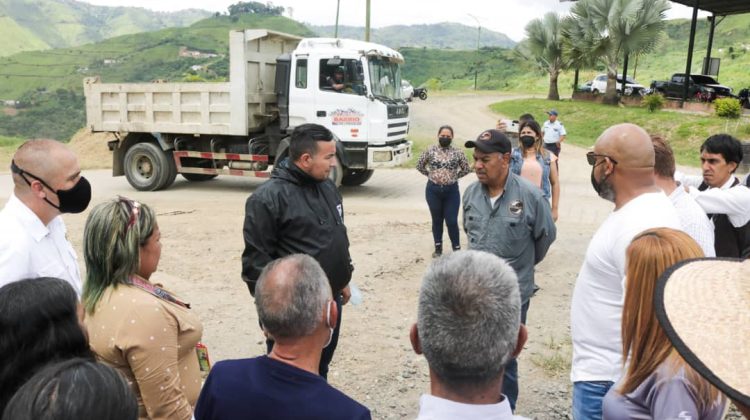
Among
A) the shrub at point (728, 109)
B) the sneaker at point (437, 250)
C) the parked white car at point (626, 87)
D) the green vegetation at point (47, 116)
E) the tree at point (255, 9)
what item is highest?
the tree at point (255, 9)

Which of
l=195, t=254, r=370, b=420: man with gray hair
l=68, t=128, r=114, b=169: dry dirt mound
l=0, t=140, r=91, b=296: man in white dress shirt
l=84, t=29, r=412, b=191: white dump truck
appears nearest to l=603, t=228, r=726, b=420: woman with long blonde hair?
l=195, t=254, r=370, b=420: man with gray hair

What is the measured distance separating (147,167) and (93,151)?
7668mm

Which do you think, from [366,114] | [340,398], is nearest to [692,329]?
[340,398]

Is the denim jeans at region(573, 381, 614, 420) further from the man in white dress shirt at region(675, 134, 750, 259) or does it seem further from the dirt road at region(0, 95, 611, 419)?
the man in white dress shirt at region(675, 134, 750, 259)

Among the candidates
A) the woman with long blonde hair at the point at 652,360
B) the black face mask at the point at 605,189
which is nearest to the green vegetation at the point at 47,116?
the black face mask at the point at 605,189

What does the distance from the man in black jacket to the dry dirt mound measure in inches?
597

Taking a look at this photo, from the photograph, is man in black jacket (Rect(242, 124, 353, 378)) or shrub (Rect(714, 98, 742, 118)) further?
shrub (Rect(714, 98, 742, 118))

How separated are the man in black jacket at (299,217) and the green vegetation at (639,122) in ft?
50.6

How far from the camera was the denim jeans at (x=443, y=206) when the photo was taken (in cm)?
712

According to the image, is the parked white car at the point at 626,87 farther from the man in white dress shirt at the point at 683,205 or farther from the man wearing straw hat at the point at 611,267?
the man wearing straw hat at the point at 611,267

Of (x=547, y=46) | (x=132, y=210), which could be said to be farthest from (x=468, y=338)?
(x=547, y=46)

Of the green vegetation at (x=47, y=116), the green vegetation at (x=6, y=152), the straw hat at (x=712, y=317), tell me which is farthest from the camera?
the green vegetation at (x=47, y=116)

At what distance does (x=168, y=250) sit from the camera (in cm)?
772

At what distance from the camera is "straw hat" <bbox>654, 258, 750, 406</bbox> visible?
125cm
